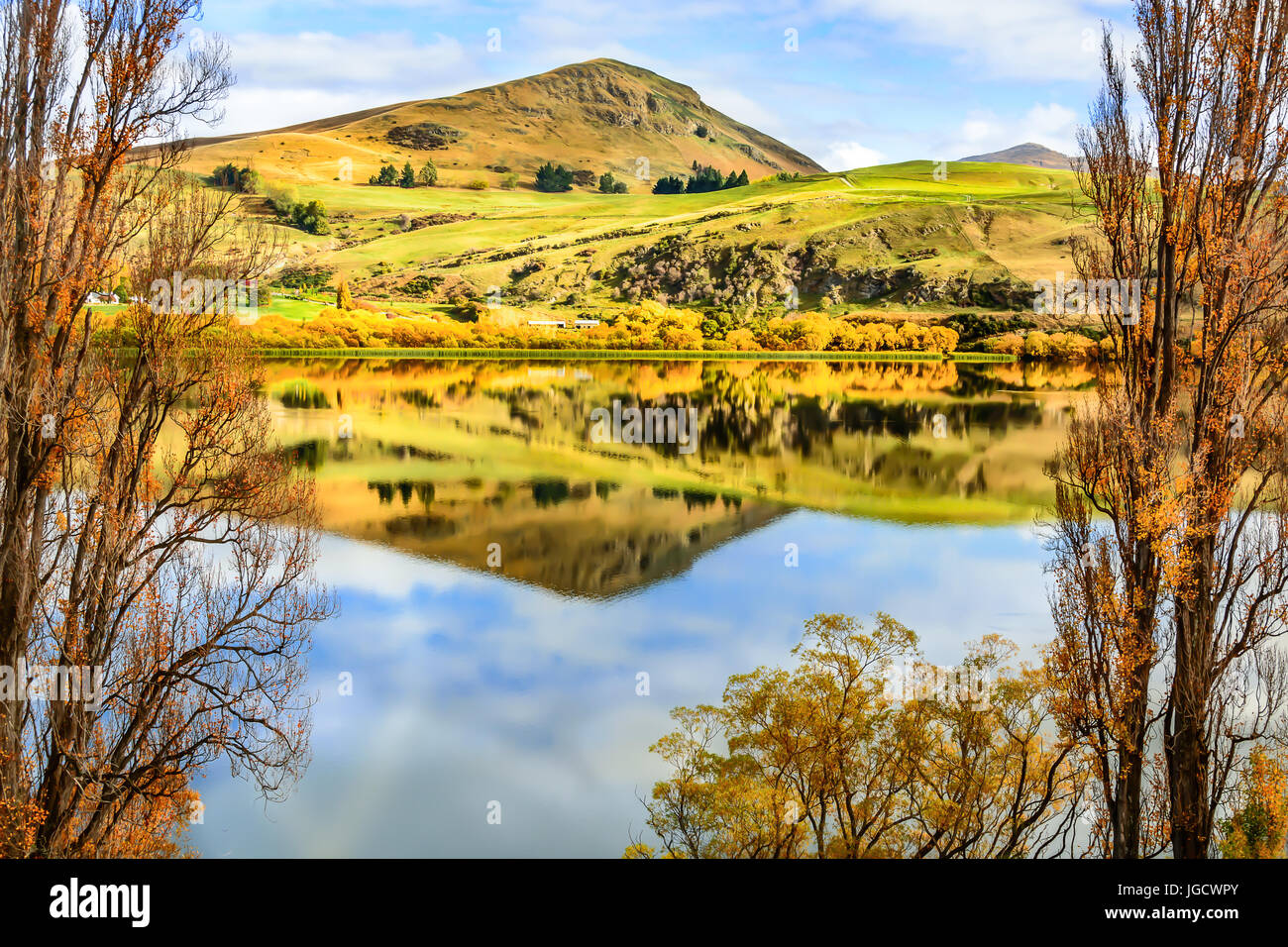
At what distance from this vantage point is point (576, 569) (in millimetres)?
48938

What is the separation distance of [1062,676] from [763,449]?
154ft

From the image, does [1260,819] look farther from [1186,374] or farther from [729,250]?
[729,250]

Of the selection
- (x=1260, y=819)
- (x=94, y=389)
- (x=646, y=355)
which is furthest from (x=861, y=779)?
(x=646, y=355)

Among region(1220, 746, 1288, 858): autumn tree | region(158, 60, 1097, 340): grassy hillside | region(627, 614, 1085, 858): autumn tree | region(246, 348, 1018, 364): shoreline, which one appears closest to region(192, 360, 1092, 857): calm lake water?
region(627, 614, 1085, 858): autumn tree

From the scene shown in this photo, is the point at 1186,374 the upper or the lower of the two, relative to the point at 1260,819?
upper

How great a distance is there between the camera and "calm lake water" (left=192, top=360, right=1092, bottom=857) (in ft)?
93.2

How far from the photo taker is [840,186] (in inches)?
7347

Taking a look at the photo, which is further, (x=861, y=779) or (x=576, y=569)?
(x=576, y=569)

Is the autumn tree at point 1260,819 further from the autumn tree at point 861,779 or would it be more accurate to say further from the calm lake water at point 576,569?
the calm lake water at point 576,569

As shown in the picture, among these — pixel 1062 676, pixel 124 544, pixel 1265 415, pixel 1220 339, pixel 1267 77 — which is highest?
pixel 1267 77

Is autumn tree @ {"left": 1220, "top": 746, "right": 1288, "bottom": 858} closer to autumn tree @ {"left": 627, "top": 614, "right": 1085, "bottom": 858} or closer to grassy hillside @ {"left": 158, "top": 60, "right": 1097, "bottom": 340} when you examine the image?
autumn tree @ {"left": 627, "top": 614, "right": 1085, "bottom": 858}
